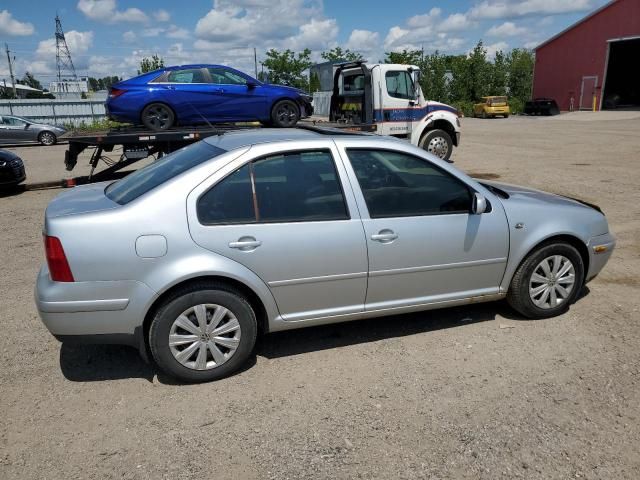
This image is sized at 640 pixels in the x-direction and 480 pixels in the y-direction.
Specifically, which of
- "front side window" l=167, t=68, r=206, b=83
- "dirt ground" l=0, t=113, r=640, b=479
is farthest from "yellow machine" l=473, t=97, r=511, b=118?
"dirt ground" l=0, t=113, r=640, b=479

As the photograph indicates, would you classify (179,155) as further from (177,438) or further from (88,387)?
(177,438)

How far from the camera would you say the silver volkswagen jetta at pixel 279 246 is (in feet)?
10.4

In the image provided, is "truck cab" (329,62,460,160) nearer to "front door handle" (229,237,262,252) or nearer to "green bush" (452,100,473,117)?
"front door handle" (229,237,262,252)

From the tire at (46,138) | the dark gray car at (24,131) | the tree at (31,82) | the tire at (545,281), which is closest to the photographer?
the tire at (545,281)

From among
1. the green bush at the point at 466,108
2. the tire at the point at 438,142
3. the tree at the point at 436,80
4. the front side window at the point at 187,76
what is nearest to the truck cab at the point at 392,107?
the tire at the point at 438,142

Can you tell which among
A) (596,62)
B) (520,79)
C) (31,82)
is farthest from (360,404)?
(31,82)

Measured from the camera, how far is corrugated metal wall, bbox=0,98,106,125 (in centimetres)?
2927

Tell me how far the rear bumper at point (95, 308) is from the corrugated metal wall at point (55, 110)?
2995 cm

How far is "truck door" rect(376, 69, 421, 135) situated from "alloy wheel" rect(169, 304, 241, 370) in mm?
9358

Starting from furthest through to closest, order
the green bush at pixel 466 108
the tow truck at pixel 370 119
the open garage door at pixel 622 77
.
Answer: the green bush at pixel 466 108 → the open garage door at pixel 622 77 → the tow truck at pixel 370 119

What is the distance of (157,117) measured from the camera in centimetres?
1048

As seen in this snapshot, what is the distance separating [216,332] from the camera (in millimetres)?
3359

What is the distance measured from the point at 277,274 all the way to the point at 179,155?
1293 millimetres

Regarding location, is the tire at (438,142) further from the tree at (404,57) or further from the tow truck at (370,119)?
the tree at (404,57)
